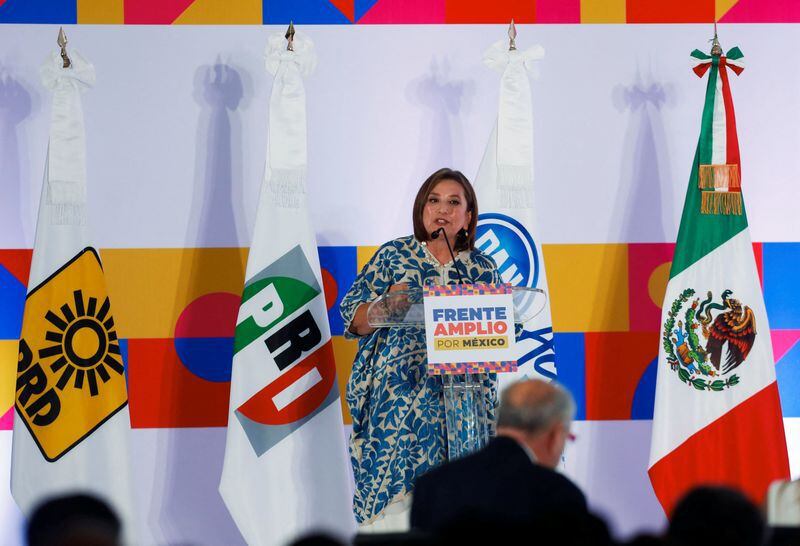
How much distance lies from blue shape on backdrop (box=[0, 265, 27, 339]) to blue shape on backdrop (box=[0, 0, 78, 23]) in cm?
105

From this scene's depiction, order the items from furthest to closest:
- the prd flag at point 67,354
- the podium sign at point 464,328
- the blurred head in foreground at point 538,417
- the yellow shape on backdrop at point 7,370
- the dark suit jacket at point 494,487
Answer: the yellow shape on backdrop at point 7,370 < the prd flag at point 67,354 < the podium sign at point 464,328 < the blurred head in foreground at point 538,417 < the dark suit jacket at point 494,487

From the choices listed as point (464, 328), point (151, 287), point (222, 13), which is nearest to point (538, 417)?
point (464, 328)

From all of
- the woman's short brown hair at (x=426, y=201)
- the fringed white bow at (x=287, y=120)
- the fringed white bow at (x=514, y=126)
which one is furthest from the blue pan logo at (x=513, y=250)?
the fringed white bow at (x=287, y=120)

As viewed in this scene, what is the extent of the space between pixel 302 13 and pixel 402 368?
180 centimetres

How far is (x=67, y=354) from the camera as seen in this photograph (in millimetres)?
4102

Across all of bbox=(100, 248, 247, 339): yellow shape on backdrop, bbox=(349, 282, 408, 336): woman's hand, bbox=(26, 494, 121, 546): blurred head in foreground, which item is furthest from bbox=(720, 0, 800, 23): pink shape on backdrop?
bbox=(26, 494, 121, 546): blurred head in foreground

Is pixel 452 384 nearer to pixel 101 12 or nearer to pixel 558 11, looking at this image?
pixel 558 11

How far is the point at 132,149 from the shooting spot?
454cm

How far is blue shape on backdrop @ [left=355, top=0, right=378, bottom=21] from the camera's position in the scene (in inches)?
181

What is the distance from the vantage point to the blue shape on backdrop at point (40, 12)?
454 cm

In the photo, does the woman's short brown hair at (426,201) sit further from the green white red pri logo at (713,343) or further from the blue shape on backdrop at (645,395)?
the blue shape on backdrop at (645,395)

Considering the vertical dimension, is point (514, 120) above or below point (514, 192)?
above

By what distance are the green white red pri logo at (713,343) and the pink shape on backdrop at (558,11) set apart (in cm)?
137

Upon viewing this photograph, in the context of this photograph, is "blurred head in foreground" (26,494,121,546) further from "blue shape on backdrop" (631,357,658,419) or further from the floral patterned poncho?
"blue shape on backdrop" (631,357,658,419)
